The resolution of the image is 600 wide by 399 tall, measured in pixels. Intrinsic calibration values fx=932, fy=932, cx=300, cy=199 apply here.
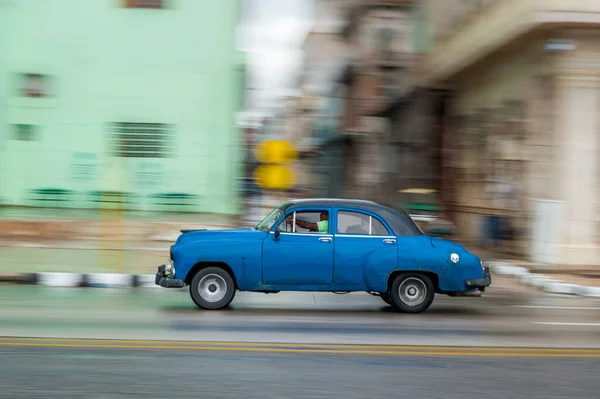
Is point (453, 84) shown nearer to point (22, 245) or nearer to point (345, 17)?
point (22, 245)

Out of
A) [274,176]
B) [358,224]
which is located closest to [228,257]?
[358,224]

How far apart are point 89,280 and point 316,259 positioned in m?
4.96

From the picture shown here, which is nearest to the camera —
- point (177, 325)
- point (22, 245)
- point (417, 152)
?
point (177, 325)

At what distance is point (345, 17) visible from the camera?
155 ft

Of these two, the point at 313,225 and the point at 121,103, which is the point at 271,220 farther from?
the point at 121,103

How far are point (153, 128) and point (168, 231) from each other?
103 inches

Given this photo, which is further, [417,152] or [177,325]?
[417,152]

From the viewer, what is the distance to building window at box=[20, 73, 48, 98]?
74.1 ft

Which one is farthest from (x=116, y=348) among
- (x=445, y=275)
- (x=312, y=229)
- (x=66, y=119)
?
(x=66, y=119)

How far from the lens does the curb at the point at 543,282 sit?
50.9ft

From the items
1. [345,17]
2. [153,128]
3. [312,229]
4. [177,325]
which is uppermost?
[345,17]

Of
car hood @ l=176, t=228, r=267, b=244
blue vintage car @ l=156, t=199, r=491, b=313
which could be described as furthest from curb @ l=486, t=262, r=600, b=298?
car hood @ l=176, t=228, r=267, b=244

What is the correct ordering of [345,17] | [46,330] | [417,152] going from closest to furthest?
[46,330]
[417,152]
[345,17]

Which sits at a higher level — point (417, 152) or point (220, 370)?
point (417, 152)
